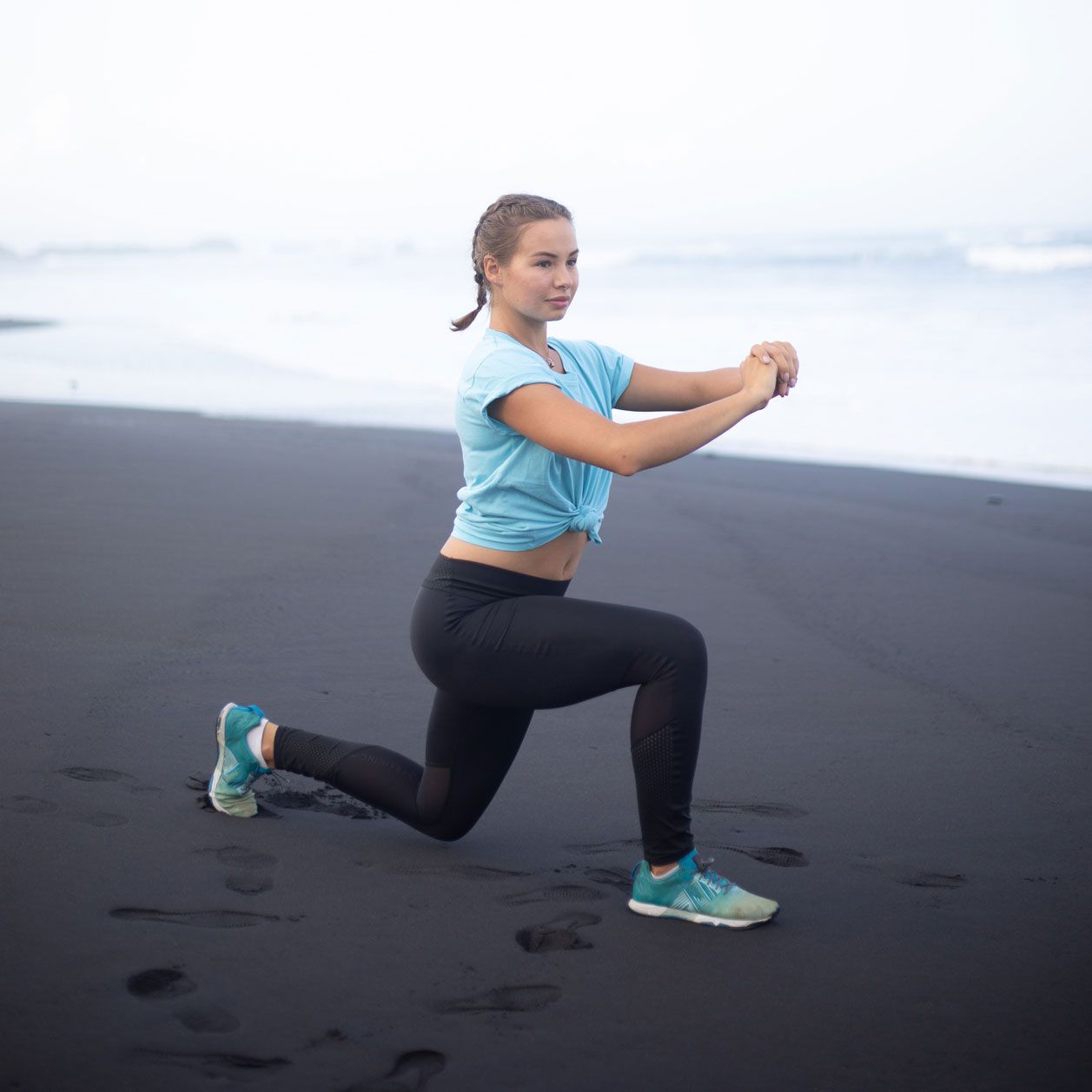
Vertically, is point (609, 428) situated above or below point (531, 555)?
above

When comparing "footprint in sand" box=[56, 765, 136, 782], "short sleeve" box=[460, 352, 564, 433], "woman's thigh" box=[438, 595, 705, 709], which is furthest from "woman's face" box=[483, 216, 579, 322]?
"footprint in sand" box=[56, 765, 136, 782]

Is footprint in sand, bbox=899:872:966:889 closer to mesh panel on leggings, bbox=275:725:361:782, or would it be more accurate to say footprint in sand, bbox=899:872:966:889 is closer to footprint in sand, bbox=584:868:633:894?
footprint in sand, bbox=584:868:633:894

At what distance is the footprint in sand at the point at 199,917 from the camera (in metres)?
2.68

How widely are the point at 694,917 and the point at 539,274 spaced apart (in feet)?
4.83

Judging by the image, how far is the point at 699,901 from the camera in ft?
9.25

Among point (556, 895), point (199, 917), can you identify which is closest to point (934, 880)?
point (556, 895)

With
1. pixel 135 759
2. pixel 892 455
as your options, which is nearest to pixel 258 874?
pixel 135 759

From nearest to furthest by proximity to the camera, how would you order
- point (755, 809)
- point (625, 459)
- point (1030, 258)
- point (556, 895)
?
point (625, 459) → point (556, 895) → point (755, 809) → point (1030, 258)

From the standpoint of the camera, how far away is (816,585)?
6.26 m

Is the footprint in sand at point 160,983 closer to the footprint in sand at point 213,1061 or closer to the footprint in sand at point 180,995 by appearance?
the footprint in sand at point 180,995

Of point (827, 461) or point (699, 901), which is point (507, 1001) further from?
point (827, 461)

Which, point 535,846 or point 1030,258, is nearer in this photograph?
point 535,846

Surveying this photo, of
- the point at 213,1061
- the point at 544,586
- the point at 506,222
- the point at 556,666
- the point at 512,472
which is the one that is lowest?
the point at 213,1061

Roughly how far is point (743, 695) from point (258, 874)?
2121 millimetres
